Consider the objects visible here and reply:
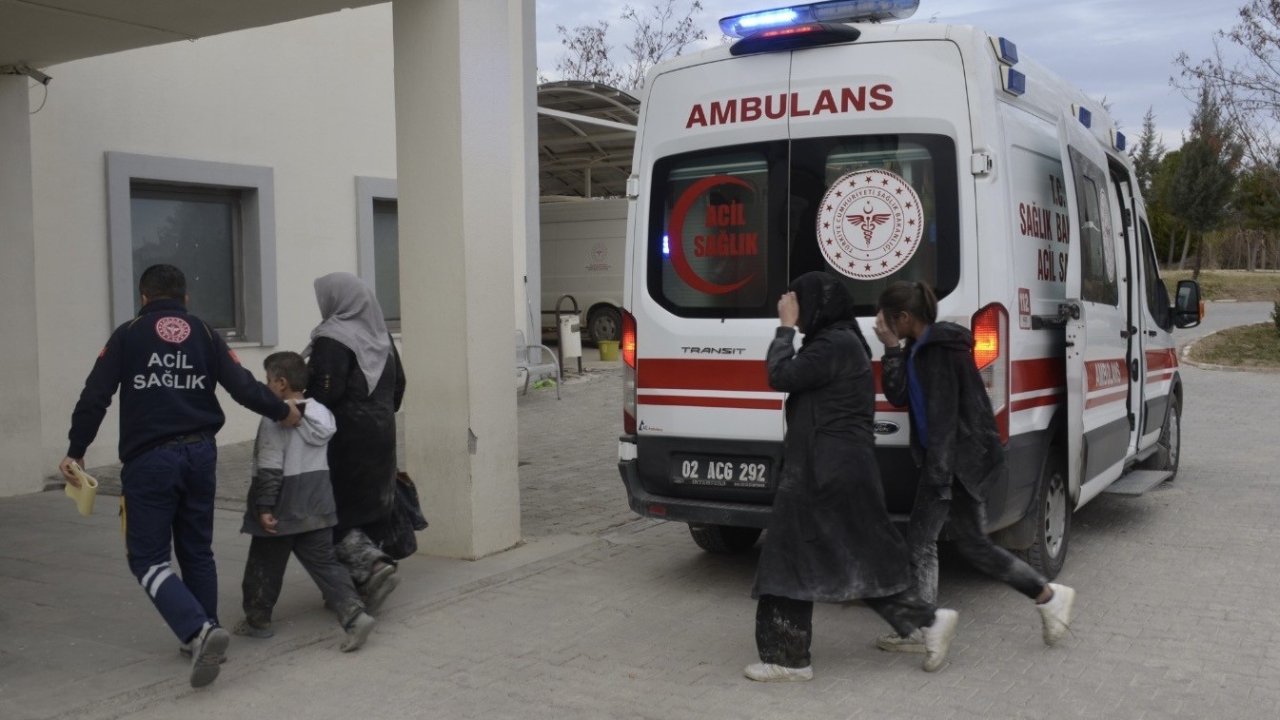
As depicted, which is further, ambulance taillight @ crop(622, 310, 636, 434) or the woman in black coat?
ambulance taillight @ crop(622, 310, 636, 434)

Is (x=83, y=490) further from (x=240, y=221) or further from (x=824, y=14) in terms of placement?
(x=240, y=221)

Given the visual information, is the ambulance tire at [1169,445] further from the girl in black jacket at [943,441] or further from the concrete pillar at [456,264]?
the concrete pillar at [456,264]

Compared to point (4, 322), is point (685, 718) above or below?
below

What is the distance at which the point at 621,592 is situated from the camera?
6500 millimetres

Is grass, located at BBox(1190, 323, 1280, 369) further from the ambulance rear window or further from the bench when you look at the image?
the ambulance rear window

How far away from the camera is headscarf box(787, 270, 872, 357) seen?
16.2 feet

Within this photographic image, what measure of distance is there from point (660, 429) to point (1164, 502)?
15.4 ft

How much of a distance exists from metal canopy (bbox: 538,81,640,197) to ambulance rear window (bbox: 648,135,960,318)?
11194mm

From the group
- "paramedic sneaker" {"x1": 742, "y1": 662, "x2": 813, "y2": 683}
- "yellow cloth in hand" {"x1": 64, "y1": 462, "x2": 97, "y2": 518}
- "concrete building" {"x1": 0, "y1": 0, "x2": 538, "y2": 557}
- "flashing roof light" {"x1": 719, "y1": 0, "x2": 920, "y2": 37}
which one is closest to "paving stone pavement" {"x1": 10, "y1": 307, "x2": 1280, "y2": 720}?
"paramedic sneaker" {"x1": 742, "y1": 662, "x2": 813, "y2": 683}

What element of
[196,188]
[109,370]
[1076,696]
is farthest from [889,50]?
[196,188]

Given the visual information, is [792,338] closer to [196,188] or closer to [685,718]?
[685,718]

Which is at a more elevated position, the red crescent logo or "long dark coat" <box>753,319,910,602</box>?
the red crescent logo

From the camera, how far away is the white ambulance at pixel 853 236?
5641mm

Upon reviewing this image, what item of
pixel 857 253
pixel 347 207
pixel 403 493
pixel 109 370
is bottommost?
pixel 403 493
